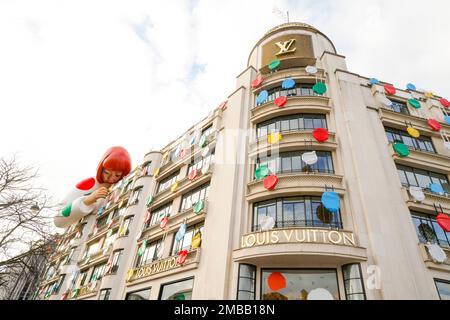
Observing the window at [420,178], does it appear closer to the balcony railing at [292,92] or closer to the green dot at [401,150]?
the green dot at [401,150]

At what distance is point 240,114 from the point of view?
816 inches

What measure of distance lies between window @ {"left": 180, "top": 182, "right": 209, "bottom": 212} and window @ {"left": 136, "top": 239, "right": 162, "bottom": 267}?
344cm

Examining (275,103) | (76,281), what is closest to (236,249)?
(275,103)

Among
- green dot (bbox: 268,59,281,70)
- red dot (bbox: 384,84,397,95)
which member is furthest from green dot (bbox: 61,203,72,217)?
red dot (bbox: 384,84,397,95)

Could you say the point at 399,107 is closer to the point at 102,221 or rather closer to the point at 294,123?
the point at 294,123

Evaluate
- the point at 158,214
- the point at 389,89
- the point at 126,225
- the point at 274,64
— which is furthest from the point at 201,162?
the point at 389,89

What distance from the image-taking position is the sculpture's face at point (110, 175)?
25734 millimetres

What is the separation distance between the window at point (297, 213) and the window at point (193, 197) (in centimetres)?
532

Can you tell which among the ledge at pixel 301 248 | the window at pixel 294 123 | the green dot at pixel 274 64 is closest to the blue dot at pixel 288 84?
the window at pixel 294 123

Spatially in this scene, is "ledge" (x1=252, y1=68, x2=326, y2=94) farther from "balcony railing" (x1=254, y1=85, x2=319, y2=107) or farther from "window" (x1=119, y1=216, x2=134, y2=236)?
"window" (x1=119, y1=216, x2=134, y2=236)

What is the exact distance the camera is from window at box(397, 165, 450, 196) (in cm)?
1702

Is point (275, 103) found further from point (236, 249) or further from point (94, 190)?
point (94, 190)

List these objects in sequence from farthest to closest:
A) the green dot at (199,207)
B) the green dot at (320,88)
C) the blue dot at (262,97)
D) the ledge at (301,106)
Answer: the blue dot at (262,97), the green dot at (320,88), the ledge at (301,106), the green dot at (199,207)

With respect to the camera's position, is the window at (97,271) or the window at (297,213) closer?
the window at (297,213)
